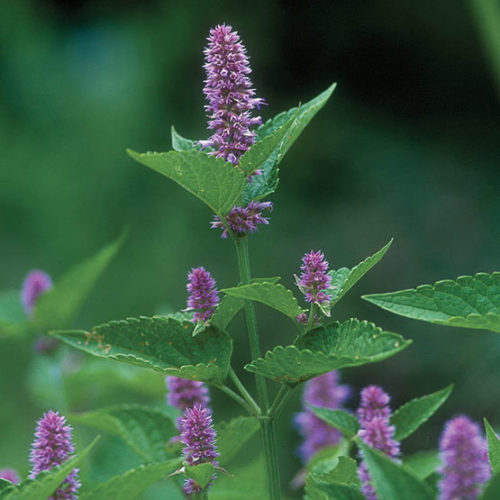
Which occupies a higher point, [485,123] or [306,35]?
[306,35]

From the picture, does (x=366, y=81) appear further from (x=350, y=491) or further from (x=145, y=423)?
(x=350, y=491)

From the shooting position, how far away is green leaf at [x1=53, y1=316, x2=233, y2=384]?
104 cm

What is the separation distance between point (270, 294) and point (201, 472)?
22cm

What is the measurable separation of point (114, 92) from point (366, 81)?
1929 mm

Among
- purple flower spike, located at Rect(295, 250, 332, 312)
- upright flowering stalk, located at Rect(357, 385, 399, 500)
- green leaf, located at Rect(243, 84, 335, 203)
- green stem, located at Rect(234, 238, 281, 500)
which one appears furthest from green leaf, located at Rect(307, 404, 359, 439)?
green leaf, located at Rect(243, 84, 335, 203)

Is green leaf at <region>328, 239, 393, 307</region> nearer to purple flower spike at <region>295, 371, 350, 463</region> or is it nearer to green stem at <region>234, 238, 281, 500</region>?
green stem at <region>234, 238, 281, 500</region>

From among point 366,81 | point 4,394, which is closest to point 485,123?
point 366,81

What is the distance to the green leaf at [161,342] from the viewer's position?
104 cm

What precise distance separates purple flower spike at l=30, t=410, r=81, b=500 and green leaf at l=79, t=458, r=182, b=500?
3.1 inches

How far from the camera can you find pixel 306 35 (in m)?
6.39

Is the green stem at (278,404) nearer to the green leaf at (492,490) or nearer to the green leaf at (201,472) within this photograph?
the green leaf at (201,472)

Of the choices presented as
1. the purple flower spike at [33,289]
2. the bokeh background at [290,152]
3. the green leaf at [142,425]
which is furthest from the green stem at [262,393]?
the bokeh background at [290,152]

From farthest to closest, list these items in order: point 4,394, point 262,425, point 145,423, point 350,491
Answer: point 4,394
point 145,423
point 262,425
point 350,491

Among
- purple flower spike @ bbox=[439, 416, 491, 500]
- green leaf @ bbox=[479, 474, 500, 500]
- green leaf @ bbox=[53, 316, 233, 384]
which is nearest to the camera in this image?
green leaf @ bbox=[479, 474, 500, 500]
